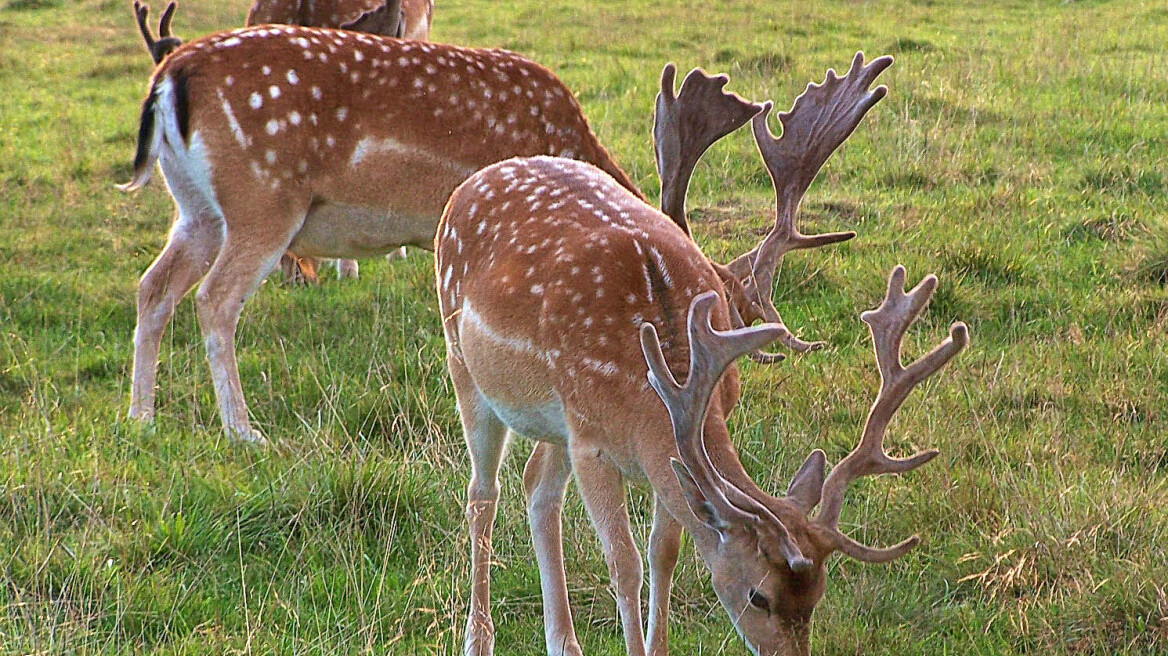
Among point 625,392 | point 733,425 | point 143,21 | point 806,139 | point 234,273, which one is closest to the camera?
point 625,392

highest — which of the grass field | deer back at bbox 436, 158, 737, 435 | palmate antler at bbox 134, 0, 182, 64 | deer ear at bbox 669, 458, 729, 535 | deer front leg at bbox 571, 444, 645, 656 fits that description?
deer back at bbox 436, 158, 737, 435

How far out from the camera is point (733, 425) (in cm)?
479

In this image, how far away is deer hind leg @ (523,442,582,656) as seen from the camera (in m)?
3.66

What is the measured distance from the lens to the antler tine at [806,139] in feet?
14.6

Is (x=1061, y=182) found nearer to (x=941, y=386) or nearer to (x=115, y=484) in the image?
(x=941, y=386)

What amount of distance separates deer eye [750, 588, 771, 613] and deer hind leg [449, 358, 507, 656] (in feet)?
3.46

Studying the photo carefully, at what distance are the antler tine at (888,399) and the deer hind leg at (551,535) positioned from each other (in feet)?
3.25

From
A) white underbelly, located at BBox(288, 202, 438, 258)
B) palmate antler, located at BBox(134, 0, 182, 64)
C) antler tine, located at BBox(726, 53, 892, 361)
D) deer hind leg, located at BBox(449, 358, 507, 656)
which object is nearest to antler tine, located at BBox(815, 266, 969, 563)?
deer hind leg, located at BBox(449, 358, 507, 656)

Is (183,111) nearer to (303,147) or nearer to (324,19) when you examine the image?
(303,147)

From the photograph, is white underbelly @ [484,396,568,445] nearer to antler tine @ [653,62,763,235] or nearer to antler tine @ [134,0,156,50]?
antler tine @ [653,62,763,235]

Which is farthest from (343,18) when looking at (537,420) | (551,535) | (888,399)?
(888,399)

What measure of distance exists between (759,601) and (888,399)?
1.71 feet

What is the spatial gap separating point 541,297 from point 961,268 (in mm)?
3361

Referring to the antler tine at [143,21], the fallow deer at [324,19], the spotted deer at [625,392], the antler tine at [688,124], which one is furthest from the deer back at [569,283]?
the antler tine at [143,21]
